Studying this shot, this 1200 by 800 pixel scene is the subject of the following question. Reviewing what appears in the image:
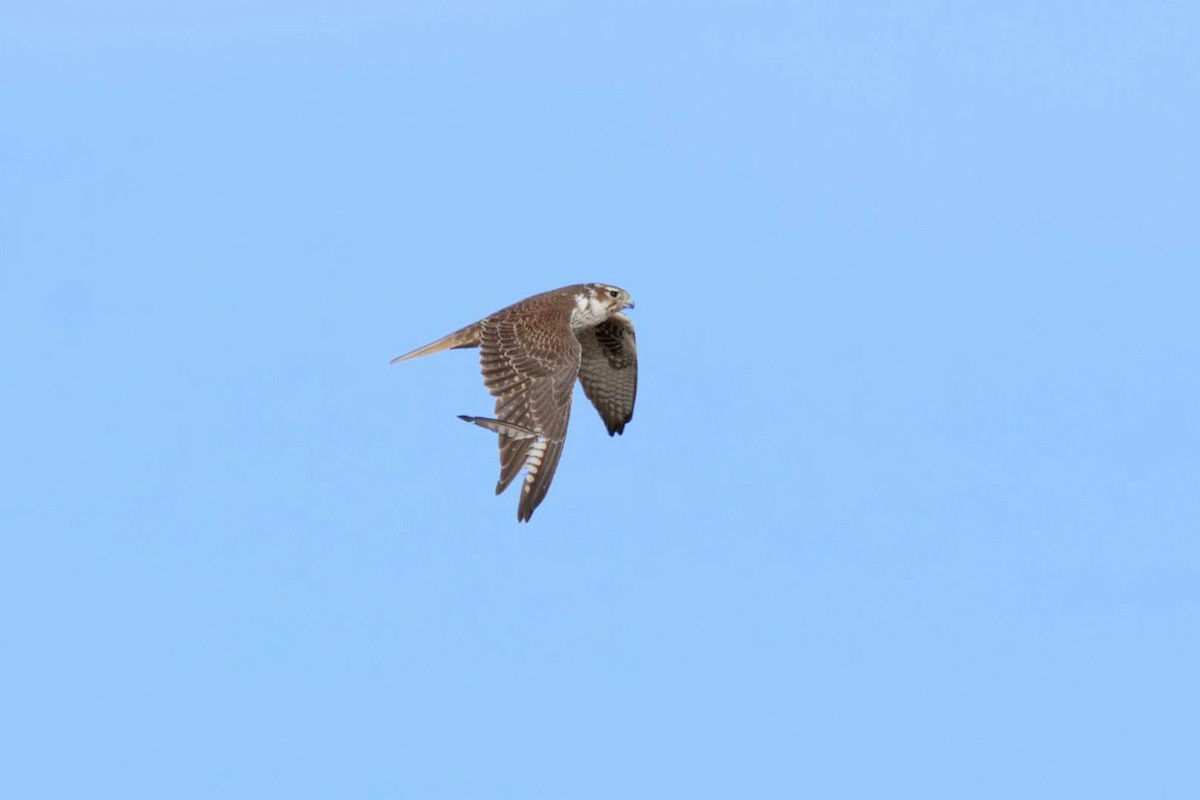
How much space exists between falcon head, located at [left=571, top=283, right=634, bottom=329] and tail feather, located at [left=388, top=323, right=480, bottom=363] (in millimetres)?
1203

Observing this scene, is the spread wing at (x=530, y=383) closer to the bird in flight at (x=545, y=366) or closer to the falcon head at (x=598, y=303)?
the bird in flight at (x=545, y=366)

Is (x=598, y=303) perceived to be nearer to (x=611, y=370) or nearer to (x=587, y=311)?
(x=587, y=311)

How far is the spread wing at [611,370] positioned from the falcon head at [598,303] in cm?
96

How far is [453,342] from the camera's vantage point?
854 inches

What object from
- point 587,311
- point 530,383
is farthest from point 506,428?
point 587,311

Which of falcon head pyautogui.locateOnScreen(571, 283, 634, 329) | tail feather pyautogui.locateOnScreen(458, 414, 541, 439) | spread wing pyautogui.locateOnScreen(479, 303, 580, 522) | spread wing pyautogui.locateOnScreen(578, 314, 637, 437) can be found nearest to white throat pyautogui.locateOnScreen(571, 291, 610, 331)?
falcon head pyautogui.locateOnScreen(571, 283, 634, 329)

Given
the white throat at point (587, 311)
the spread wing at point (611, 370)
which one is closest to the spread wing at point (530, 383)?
the white throat at point (587, 311)

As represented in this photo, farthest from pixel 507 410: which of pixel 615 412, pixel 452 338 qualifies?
pixel 615 412

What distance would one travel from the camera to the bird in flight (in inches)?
752

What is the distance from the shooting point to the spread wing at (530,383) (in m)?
19.0

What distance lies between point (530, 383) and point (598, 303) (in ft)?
8.94

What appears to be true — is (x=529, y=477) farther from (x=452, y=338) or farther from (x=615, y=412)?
(x=615, y=412)

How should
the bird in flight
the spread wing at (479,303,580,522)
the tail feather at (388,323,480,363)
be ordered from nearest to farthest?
the spread wing at (479,303,580,522) → the bird in flight → the tail feather at (388,323,480,363)

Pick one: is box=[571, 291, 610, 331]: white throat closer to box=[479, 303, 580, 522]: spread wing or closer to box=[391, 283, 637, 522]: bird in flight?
box=[391, 283, 637, 522]: bird in flight
